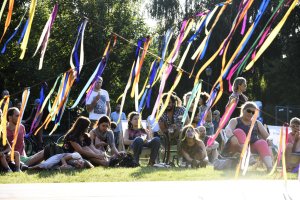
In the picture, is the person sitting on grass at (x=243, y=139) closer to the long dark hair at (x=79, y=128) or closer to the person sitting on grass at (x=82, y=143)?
the person sitting on grass at (x=82, y=143)

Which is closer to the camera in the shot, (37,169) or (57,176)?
(57,176)

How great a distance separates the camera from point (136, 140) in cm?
1133

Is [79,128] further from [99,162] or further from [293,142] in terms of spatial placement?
[293,142]

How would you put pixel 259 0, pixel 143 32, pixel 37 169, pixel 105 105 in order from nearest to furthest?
1. pixel 37 169
2. pixel 105 105
3. pixel 259 0
4. pixel 143 32

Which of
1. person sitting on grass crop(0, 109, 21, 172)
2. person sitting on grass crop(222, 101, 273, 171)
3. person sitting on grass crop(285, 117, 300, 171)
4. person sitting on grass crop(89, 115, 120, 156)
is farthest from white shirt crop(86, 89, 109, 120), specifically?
person sitting on grass crop(285, 117, 300, 171)

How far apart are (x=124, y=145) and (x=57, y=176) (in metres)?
3.82

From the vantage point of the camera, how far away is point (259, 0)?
30.4 metres

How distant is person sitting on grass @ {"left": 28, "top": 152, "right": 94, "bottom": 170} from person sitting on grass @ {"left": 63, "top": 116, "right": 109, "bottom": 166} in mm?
371

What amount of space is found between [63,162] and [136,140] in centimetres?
191

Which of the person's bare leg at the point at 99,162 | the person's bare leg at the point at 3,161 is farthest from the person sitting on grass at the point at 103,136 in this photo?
the person's bare leg at the point at 3,161

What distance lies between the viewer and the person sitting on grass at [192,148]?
1102 centimetres

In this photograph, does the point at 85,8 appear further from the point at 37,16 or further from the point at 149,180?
the point at 149,180

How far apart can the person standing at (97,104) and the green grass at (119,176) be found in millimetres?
2387

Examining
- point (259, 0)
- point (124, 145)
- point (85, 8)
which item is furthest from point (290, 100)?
point (124, 145)
